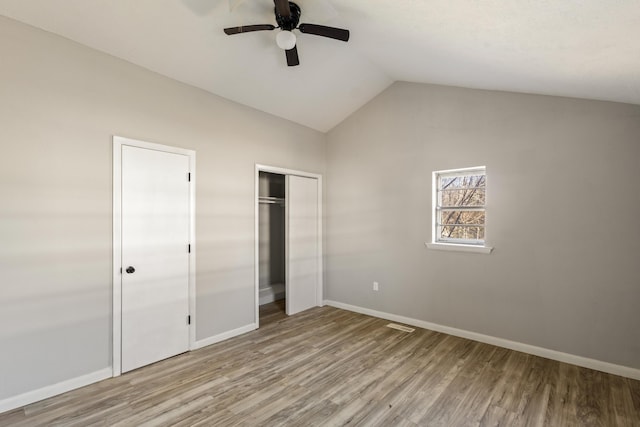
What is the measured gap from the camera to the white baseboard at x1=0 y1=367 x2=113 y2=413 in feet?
7.72

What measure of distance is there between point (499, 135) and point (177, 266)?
3913mm

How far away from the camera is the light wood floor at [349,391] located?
2271 mm

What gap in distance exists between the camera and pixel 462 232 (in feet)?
12.9

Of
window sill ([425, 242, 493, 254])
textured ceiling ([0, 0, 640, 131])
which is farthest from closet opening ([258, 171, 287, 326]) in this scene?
window sill ([425, 242, 493, 254])

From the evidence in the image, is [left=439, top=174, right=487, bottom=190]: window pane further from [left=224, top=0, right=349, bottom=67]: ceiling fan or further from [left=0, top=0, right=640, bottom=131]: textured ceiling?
[left=224, top=0, right=349, bottom=67]: ceiling fan

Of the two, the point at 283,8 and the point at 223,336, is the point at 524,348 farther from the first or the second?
the point at 283,8

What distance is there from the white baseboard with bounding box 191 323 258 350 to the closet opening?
0.94m

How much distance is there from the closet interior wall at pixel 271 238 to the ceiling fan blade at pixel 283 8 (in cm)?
288

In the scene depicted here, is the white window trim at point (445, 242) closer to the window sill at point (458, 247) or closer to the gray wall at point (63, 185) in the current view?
the window sill at point (458, 247)

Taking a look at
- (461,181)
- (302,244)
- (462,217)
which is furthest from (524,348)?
(302,244)

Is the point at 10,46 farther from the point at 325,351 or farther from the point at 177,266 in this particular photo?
the point at 325,351

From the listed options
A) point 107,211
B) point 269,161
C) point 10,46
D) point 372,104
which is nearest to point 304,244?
point 269,161

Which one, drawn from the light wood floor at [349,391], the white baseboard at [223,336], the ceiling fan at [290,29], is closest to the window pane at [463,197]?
the light wood floor at [349,391]

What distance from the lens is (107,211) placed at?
2.83 m
